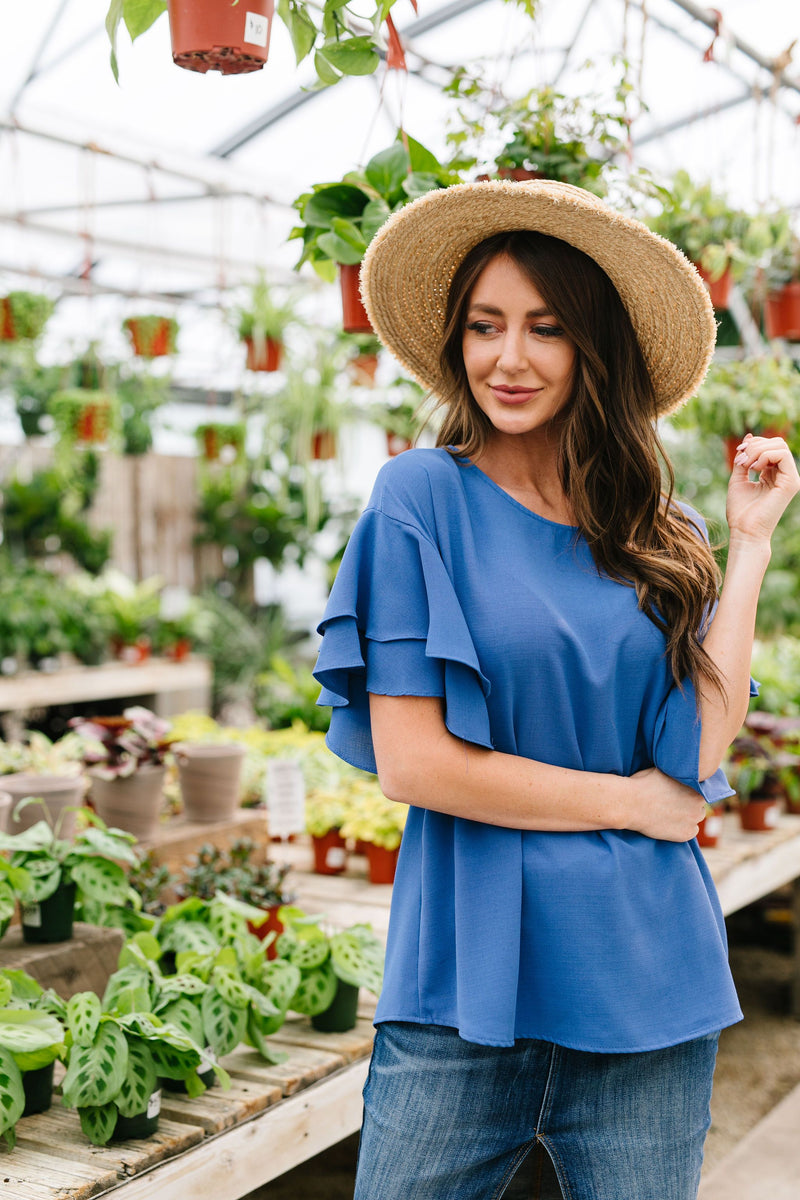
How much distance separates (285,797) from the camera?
2.60 metres

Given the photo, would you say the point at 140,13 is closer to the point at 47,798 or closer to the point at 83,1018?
the point at 83,1018

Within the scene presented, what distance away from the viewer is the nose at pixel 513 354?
120cm

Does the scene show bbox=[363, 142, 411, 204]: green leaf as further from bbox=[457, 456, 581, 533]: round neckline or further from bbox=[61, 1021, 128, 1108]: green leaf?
bbox=[61, 1021, 128, 1108]: green leaf

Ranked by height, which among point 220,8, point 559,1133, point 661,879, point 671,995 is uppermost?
point 220,8

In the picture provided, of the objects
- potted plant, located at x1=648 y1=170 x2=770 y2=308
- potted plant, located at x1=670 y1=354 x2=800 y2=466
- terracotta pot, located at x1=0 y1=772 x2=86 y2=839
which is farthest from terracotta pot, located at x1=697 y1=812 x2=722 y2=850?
terracotta pot, located at x1=0 y1=772 x2=86 y2=839

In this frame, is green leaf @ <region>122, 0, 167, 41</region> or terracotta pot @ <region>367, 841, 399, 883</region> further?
terracotta pot @ <region>367, 841, 399, 883</region>

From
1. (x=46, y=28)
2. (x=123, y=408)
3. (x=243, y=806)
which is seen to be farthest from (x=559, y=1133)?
(x=123, y=408)

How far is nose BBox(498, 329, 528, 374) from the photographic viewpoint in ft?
3.94

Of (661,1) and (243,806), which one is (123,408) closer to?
(661,1)

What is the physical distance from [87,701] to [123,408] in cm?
173

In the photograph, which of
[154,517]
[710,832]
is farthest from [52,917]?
[154,517]

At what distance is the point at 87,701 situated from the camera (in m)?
6.35

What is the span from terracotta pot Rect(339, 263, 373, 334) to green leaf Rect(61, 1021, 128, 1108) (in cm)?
121

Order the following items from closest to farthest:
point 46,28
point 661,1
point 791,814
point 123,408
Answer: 1. point 791,814
2. point 46,28
3. point 661,1
4. point 123,408
